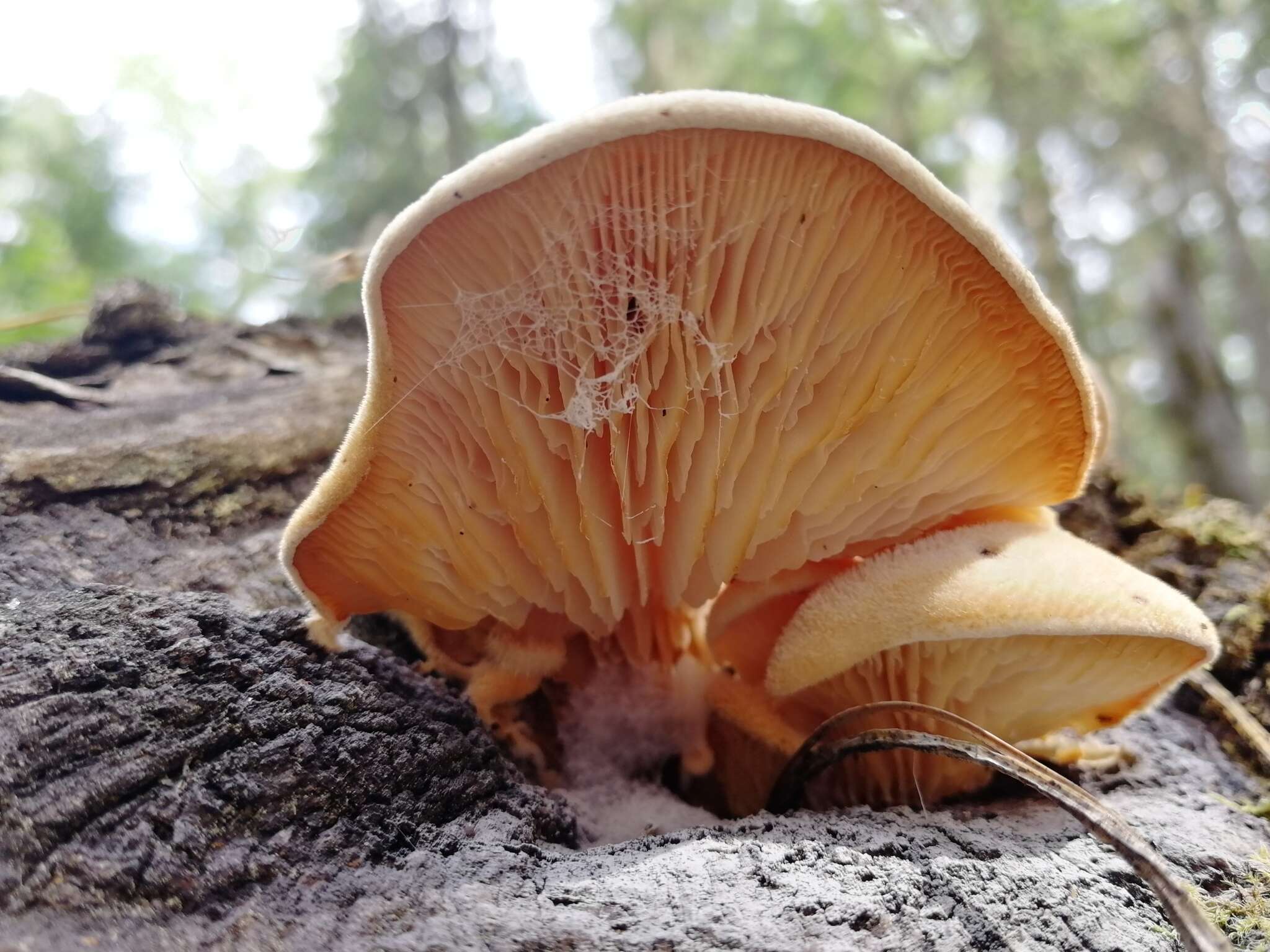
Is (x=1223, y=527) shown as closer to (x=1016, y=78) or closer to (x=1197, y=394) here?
(x=1197, y=394)

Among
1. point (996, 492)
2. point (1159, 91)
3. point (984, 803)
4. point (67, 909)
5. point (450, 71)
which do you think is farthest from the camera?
point (1159, 91)

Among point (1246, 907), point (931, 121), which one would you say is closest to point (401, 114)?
point (931, 121)

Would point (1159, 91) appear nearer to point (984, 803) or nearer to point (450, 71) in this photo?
point (450, 71)

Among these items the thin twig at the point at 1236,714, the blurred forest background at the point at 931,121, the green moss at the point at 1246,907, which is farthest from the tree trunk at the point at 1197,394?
the green moss at the point at 1246,907

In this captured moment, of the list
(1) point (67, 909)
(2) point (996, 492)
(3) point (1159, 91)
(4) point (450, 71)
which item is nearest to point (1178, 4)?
(3) point (1159, 91)

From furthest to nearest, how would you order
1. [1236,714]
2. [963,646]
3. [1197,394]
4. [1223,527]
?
[1197,394] → [1223,527] → [1236,714] → [963,646]

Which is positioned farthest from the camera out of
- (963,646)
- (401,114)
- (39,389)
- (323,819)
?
(401,114)

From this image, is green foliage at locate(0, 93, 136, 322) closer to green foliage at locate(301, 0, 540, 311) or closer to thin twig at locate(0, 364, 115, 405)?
green foliage at locate(301, 0, 540, 311)
